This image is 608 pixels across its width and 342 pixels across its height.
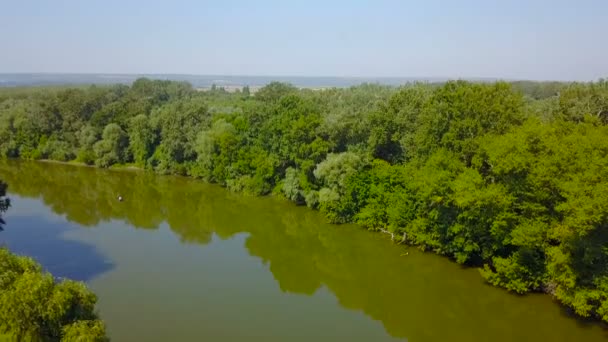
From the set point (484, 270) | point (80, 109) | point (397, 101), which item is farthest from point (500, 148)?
point (80, 109)

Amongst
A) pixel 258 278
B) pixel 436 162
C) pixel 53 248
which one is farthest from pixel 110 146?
pixel 436 162

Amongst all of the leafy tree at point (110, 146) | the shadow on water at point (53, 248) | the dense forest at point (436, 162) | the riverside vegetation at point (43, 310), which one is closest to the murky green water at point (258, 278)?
the shadow on water at point (53, 248)

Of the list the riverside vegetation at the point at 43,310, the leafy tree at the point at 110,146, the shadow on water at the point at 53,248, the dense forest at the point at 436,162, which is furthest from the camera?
the leafy tree at the point at 110,146

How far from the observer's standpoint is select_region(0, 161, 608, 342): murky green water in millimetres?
19531

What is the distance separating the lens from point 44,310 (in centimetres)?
1336

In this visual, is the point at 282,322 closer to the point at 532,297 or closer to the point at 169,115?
the point at 532,297

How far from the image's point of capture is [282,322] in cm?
2003

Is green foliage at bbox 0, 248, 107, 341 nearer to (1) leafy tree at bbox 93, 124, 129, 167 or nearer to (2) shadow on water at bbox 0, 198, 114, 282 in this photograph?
(2) shadow on water at bbox 0, 198, 114, 282

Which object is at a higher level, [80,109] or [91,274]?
Answer: [80,109]

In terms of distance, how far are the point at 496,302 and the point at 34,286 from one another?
18474mm

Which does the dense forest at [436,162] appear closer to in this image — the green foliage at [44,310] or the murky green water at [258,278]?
the murky green water at [258,278]

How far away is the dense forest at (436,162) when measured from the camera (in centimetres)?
1944

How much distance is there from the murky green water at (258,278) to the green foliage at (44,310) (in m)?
4.68

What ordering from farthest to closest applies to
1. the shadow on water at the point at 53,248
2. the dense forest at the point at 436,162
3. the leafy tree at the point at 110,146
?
the leafy tree at the point at 110,146
the shadow on water at the point at 53,248
the dense forest at the point at 436,162
